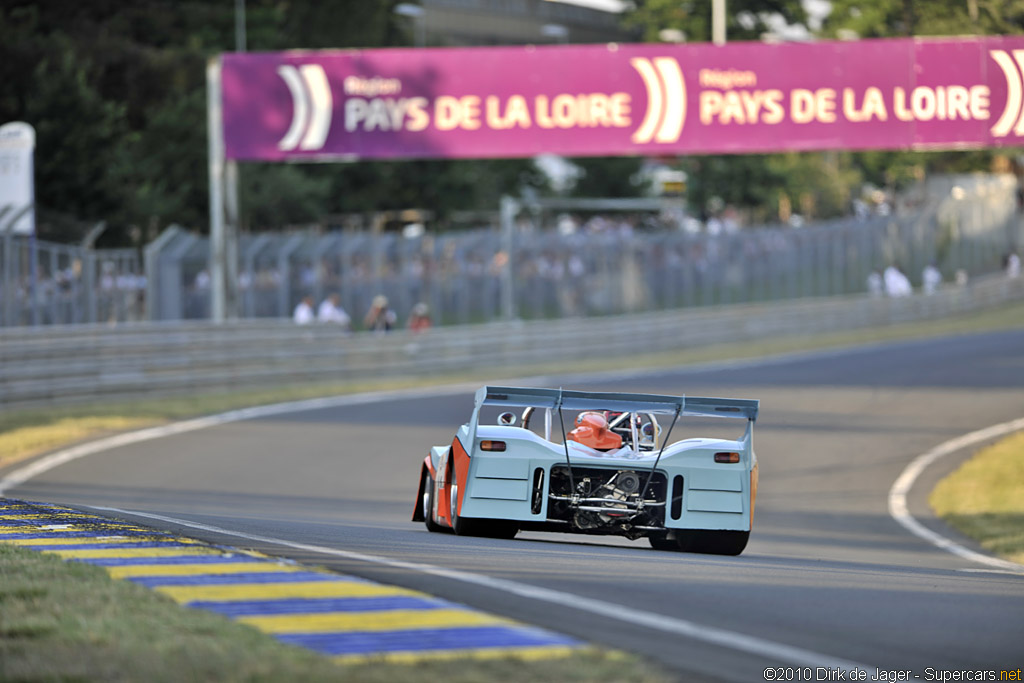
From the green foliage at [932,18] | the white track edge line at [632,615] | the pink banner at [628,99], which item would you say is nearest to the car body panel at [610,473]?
the white track edge line at [632,615]

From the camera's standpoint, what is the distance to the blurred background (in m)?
25.6

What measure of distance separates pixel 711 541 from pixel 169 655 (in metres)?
4.78

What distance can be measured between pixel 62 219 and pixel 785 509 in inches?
779

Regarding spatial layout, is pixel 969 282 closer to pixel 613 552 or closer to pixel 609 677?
pixel 613 552

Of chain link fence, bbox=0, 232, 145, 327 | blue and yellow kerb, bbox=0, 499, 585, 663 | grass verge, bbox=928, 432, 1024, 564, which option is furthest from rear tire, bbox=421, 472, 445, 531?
chain link fence, bbox=0, 232, 145, 327

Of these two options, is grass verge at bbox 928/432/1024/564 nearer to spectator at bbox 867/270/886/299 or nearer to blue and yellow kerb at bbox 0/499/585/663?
blue and yellow kerb at bbox 0/499/585/663

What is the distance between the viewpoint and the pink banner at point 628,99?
77.4 ft

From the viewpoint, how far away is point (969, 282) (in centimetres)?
4628

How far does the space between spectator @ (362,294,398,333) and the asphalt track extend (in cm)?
467

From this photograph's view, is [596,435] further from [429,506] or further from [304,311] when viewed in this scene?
[304,311]

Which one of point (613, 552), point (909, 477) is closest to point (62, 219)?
point (909, 477)

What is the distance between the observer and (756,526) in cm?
1518

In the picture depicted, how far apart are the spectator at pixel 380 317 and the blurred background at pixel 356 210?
3.12 feet

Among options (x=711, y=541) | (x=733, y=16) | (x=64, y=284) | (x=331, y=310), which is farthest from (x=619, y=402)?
(x=733, y=16)
